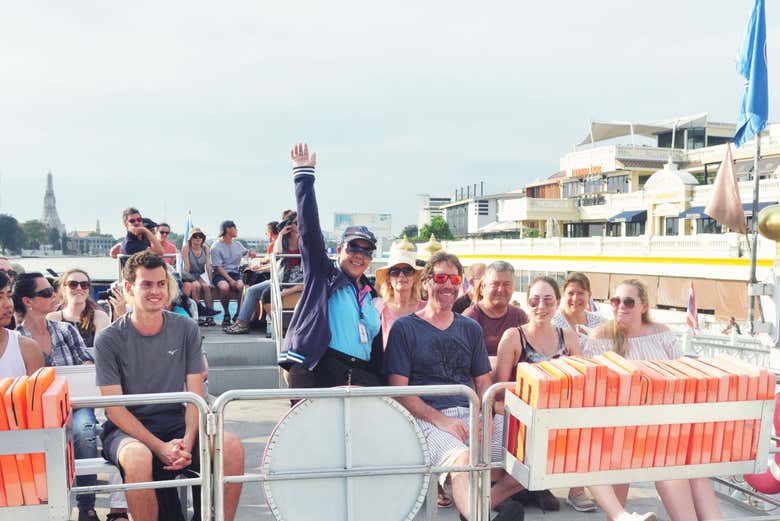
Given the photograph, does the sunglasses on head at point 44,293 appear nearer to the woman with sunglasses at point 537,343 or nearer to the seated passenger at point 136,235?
the woman with sunglasses at point 537,343

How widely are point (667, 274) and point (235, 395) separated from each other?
Result: 30637 mm

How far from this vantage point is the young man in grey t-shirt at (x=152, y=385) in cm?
317

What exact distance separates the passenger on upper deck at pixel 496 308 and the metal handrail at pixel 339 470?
1.46 m

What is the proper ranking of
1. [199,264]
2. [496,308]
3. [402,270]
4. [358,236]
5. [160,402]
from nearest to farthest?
[160,402] < [358,236] < [496,308] < [402,270] < [199,264]

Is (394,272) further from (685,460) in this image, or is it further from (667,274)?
(667,274)

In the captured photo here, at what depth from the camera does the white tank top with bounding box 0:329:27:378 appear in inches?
Result: 140

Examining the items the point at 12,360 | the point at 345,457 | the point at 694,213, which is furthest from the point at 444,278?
Answer: the point at 694,213

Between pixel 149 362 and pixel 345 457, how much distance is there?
133 centimetres

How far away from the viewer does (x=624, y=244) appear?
106ft

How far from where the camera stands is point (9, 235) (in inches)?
2397

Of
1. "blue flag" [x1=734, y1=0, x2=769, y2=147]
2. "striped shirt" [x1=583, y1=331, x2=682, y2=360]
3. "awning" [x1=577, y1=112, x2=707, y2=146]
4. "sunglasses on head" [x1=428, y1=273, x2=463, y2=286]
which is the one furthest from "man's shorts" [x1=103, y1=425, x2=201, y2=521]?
"awning" [x1=577, y1=112, x2=707, y2=146]

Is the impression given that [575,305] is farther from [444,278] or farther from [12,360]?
[12,360]

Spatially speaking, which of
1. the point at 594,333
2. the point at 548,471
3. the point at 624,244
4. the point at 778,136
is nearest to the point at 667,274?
the point at 624,244

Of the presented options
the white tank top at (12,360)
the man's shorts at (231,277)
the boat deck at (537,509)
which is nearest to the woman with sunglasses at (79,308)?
the white tank top at (12,360)
